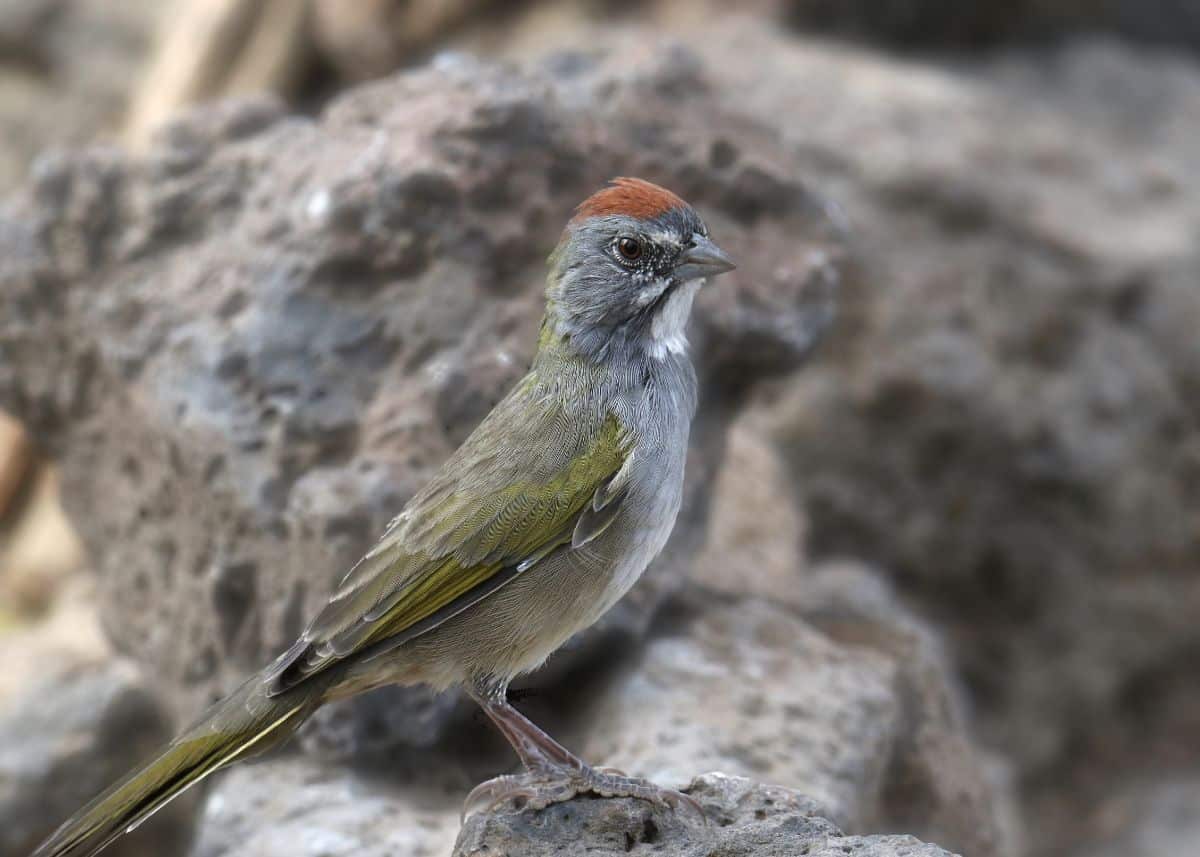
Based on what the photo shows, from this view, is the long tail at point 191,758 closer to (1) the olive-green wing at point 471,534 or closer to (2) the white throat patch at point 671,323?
(1) the olive-green wing at point 471,534

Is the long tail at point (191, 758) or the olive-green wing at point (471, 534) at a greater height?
the olive-green wing at point (471, 534)

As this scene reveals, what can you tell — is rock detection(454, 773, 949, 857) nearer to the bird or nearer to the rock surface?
the bird

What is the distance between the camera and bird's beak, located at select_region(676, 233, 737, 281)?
164 inches

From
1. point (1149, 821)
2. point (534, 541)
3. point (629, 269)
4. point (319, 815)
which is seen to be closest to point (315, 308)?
point (629, 269)

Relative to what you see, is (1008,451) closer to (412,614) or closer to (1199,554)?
(1199,554)

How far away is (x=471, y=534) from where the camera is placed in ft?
13.1

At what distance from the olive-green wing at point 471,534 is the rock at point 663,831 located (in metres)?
0.55

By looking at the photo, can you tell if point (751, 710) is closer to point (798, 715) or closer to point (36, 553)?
point (798, 715)

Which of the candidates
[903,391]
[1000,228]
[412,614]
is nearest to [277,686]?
[412,614]

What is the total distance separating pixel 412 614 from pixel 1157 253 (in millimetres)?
5167

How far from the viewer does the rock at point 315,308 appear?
188 inches

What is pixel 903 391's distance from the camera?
25.1 feet

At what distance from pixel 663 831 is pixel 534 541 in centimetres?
79

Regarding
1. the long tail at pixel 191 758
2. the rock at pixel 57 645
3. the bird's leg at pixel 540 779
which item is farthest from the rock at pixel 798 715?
the rock at pixel 57 645
